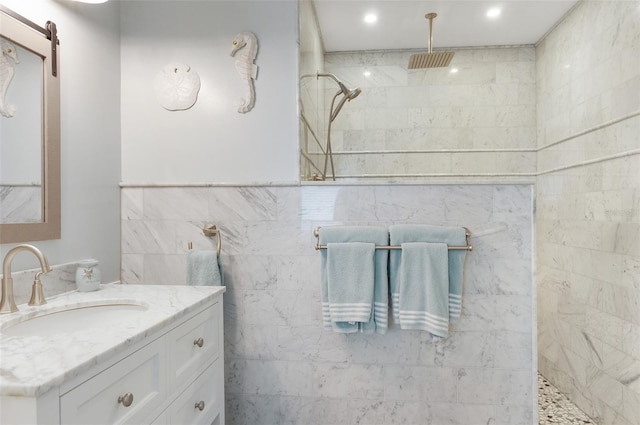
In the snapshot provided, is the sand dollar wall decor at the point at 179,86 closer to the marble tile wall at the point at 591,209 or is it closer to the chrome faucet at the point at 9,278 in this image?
the chrome faucet at the point at 9,278

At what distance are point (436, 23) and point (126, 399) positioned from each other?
8.92 ft

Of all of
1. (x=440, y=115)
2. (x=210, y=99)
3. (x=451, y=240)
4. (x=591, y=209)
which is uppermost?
(x=440, y=115)

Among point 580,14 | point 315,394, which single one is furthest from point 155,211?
point 580,14

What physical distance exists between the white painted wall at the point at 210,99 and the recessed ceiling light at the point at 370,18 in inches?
33.7

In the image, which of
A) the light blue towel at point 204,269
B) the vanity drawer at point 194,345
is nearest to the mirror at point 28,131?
A: the light blue towel at point 204,269

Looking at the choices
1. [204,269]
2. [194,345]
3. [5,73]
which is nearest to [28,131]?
[5,73]

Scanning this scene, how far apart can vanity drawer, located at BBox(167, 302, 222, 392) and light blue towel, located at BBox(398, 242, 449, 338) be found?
79 centimetres

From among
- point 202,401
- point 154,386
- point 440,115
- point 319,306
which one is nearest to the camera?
point 154,386

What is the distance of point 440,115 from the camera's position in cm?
288

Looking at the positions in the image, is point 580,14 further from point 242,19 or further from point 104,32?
point 104,32

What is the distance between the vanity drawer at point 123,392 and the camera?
0.83 metres

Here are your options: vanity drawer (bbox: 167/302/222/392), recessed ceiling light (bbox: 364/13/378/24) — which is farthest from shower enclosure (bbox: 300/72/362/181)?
vanity drawer (bbox: 167/302/222/392)

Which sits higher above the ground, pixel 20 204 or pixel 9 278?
pixel 20 204

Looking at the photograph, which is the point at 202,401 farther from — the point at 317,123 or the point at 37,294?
→ the point at 317,123
